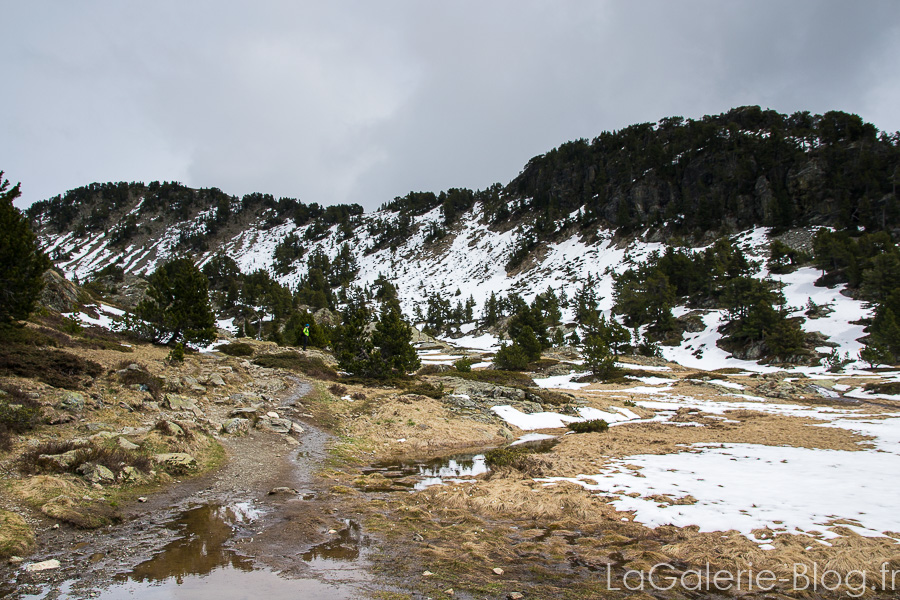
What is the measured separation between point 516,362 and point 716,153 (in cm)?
13837

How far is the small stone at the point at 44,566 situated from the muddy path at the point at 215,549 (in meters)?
0.10

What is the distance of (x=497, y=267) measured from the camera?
156875 millimetres

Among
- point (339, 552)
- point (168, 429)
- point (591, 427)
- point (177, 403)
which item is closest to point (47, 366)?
point (177, 403)

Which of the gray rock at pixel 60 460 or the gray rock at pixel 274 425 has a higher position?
the gray rock at pixel 60 460

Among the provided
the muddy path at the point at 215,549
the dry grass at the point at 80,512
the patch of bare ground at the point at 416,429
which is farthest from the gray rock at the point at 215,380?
the dry grass at the point at 80,512

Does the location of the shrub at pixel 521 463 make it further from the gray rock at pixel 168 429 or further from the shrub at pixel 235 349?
the shrub at pixel 235 349

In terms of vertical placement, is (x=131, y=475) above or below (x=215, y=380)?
below

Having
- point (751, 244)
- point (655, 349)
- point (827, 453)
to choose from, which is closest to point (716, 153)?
point (751, 244)

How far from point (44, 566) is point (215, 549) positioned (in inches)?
73.7

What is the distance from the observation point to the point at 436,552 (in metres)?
6.18

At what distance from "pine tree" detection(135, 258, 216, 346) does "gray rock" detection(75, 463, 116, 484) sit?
66.6ft

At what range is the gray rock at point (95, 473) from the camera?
8.09 metres

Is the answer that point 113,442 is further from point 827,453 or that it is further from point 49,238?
point 49,238

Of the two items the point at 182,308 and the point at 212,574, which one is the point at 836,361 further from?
the point at 182,308
